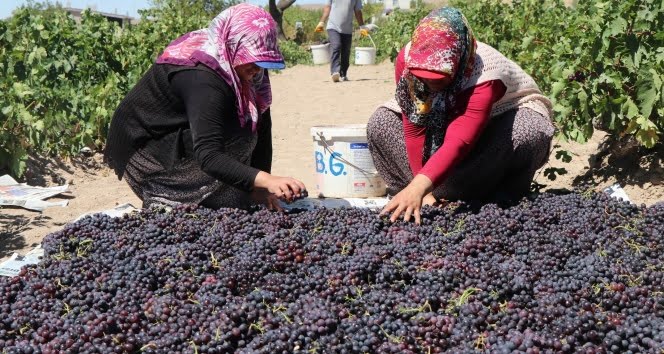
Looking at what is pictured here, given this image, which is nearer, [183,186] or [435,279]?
[435,279]

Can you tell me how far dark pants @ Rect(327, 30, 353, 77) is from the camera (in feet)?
36.7

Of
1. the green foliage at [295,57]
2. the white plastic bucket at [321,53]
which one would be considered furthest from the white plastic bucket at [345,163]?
the green foliage at [295,57]

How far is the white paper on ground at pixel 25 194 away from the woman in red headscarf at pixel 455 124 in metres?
2.20

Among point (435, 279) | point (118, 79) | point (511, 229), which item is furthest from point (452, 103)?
point (118, 79)

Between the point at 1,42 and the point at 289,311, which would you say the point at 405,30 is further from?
the point at 289,311

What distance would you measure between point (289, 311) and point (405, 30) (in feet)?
41.0

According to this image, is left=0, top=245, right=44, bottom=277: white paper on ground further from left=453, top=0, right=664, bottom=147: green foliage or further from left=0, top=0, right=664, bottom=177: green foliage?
left=453, top=0, right=664, bottom=147: green foliage

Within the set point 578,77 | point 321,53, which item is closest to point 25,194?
point 578,77

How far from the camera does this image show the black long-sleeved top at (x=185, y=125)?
3.16 m

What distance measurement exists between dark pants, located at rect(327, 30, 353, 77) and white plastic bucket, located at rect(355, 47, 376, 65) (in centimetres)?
386

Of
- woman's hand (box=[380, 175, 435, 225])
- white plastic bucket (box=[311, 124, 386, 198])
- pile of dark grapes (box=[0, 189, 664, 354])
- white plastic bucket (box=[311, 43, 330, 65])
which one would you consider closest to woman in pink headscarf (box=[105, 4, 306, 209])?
pile of dark grapes (box=[0, 189, 664, 354])

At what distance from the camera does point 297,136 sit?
7395 millimetres

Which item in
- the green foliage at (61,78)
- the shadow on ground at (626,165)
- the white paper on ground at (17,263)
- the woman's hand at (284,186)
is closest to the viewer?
the white paper on ground at (17,263)

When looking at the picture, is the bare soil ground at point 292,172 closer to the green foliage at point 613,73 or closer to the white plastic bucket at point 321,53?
the green foliage at point 613,73
